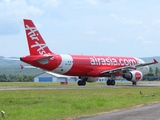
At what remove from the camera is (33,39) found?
53438 mm

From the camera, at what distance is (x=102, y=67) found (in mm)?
63375

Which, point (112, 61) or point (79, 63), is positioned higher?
point (112, 61)

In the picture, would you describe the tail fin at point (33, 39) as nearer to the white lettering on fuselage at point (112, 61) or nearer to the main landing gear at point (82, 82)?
the white lettering on fuselage at point (112, 61)

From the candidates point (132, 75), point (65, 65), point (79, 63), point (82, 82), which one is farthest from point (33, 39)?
point (132, 75)

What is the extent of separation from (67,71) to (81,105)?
32510 millimetres

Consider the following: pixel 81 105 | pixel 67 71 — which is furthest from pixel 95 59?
pixel 81 105

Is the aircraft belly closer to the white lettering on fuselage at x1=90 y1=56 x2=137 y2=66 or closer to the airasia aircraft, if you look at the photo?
the airasia aircraft

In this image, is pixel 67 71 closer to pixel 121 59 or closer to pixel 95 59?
pixel 95 59

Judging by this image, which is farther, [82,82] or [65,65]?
[82,82]

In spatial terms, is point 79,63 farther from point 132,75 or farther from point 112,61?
point 132,75

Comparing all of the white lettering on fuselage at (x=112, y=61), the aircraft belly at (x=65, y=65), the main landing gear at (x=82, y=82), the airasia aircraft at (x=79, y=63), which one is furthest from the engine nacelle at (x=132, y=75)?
the aircraft belly at (x=65, y=65)

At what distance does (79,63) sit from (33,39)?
939 centimetres

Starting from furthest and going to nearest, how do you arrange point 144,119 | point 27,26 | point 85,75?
point 85,75
point 27,26
point 144,119

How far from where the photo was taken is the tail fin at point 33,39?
174 ft
